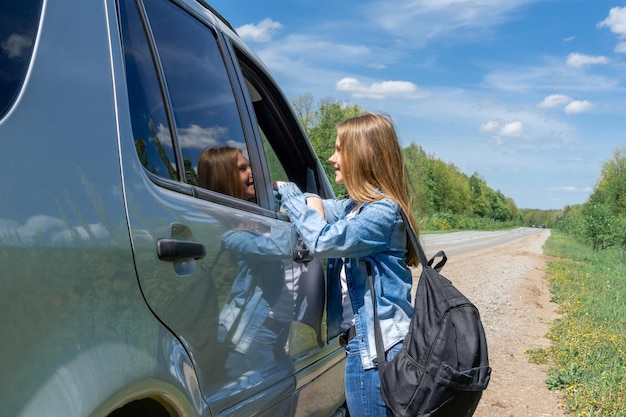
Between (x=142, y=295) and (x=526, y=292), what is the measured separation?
12.2m

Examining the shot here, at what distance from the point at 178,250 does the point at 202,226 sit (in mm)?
176

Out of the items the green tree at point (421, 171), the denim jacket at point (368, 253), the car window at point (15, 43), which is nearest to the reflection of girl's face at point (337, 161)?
the denim jacket at point (368, 253)

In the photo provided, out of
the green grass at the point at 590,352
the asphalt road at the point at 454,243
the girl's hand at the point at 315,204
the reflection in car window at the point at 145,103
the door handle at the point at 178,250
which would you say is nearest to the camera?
the door handle at the point at 178,250

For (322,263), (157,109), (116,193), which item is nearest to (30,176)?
(116,193)

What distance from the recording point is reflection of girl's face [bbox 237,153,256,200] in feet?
7.29

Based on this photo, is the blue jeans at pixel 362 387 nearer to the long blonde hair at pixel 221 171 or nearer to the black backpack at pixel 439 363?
the black backpack at pixel 439 363

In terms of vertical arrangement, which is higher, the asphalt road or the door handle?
the door handle

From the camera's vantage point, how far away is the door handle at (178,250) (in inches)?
54.3

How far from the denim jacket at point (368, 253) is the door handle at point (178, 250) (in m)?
0.70

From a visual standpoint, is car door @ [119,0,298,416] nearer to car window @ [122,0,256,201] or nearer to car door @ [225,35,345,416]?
car window @ [122,0,256,201]

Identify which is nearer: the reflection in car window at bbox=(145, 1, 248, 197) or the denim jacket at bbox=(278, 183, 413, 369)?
the reflection in car window at bbox=(145, 1, 248, 197)

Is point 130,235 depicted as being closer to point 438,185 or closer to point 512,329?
point 512,329

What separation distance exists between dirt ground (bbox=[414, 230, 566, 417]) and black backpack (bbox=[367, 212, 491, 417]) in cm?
320

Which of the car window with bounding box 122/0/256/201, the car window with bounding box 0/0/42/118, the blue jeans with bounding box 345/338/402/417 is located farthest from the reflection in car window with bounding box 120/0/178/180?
the blue jeans with bounding box 345/338/402/417
